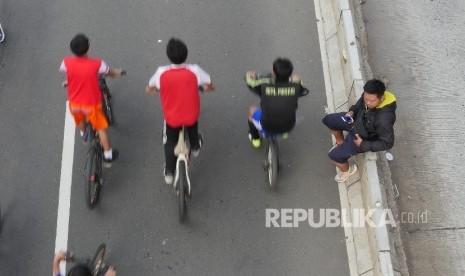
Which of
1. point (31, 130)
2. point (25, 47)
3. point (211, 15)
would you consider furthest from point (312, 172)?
point (25, 47)

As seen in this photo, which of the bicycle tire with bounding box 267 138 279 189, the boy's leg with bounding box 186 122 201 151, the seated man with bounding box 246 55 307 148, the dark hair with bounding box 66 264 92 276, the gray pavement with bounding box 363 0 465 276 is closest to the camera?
the dark hair with bounding box 66 264 92 276

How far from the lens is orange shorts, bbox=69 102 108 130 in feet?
19.7

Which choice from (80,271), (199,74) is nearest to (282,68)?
(199,74)

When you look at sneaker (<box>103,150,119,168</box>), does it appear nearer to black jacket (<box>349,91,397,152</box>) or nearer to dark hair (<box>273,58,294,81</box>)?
dark hair (<box>273,58,294,81</box>)

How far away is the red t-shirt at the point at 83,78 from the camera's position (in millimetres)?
5750

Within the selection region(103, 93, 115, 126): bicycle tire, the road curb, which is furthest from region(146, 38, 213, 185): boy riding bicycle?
the road curb

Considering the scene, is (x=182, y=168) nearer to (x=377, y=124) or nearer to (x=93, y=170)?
(x=93, y=170)

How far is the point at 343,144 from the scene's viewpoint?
6.48 metres

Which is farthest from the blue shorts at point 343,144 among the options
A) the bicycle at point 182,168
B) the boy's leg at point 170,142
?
the boy's leg at point 170,142

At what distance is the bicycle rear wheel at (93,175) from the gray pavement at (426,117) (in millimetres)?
4011

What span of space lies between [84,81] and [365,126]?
324cm

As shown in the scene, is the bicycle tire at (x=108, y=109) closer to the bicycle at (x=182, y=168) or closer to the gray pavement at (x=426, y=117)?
the bicycle at (x=182, y=168)

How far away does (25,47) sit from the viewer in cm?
817

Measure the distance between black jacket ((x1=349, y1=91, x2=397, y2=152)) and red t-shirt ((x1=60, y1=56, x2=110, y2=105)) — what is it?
304cm
